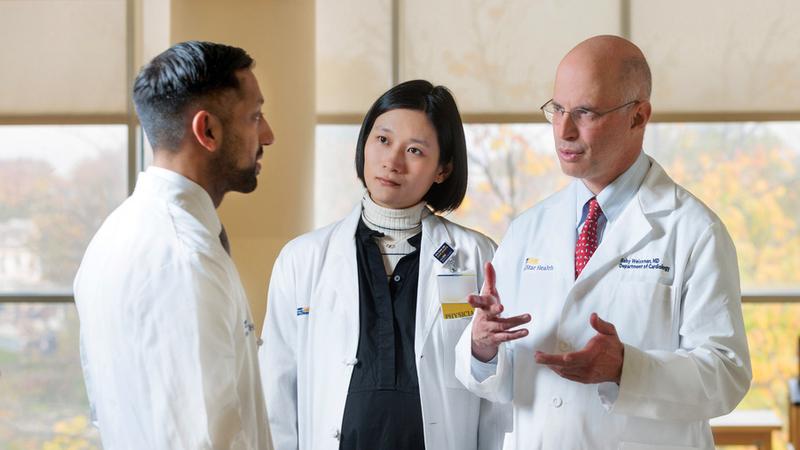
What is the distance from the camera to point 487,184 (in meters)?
4.71

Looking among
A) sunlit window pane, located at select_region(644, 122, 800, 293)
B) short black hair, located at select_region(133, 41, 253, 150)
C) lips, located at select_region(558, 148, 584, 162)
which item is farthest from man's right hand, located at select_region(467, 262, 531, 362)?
sunlit window pane, located at select_region(644, 122, 800, 293)

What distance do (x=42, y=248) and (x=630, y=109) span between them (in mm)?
3484

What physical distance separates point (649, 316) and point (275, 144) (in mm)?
2555

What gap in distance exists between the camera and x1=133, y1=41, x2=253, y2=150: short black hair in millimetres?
1701

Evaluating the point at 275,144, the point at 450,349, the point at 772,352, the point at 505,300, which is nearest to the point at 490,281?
the point at 505,300

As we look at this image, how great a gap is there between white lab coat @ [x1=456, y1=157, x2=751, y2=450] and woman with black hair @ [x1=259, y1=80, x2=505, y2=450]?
0.68 ft

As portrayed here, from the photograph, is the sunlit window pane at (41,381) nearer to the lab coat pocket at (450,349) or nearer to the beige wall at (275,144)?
the beige wall at (275,144)

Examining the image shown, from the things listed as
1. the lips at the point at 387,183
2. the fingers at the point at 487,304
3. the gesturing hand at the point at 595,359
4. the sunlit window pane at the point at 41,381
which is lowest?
the sunlit window pane at the point at 41,381

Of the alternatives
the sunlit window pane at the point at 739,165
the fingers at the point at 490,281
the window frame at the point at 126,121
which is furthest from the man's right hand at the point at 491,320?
the window frame at the point at 126,121

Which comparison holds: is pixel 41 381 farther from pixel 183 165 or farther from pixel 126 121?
pixel 183 165

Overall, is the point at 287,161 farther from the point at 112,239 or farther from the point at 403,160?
the point at 112,239

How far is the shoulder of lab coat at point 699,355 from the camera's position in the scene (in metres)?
1.90

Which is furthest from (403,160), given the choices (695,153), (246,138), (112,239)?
(695,153)

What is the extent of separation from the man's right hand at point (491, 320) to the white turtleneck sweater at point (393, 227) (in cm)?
50
